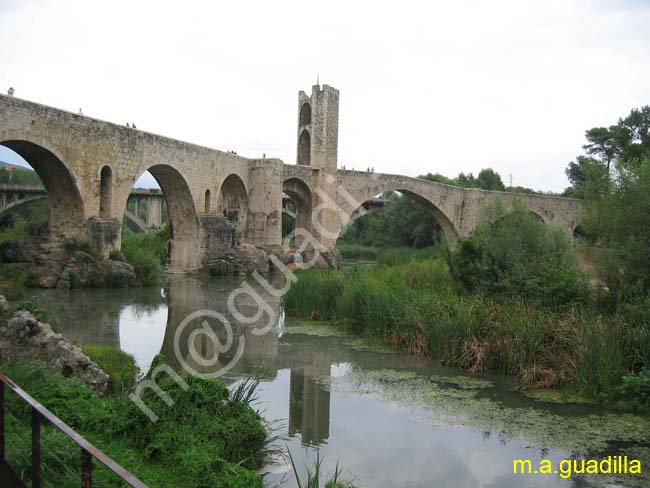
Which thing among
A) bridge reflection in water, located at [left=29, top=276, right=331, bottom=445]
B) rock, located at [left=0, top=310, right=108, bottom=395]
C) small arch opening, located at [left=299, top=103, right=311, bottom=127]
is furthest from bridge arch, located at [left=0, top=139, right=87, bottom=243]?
small arch opening, located at [left=299, top=103, right=311, bottom=127]

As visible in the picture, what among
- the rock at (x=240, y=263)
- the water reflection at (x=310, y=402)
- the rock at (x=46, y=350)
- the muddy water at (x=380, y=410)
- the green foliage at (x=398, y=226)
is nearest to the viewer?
the muddy water at (x=380, y=410)

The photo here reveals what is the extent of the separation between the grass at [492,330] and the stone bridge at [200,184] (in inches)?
231

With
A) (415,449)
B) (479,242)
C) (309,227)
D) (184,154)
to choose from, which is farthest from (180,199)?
(415,449)

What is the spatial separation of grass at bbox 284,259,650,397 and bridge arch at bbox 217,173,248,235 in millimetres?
11878

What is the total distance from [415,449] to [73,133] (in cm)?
1104

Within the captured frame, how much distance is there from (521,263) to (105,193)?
10096mm

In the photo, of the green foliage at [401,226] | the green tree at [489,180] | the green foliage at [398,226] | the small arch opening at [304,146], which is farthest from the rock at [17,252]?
the green tree at [489,180]

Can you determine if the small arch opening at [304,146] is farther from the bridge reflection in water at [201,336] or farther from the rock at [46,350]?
the rock at [46,350]

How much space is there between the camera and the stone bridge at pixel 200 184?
12898 millimetres

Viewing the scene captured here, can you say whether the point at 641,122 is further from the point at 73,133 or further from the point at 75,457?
the point at 75,457

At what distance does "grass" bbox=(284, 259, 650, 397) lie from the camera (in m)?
6.65

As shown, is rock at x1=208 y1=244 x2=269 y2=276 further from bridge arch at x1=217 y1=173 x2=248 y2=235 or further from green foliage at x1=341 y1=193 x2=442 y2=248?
green foliage at x1=341 y1=193 x2=442 y2=248

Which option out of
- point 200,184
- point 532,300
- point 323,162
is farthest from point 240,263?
point 532,300

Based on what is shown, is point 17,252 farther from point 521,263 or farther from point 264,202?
point 521,263
